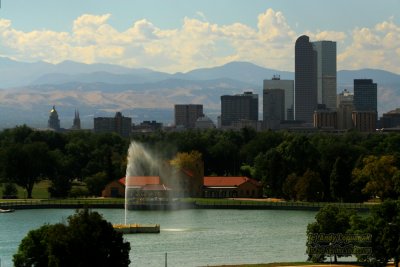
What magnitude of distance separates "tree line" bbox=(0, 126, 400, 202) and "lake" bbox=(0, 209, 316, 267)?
8063 mm

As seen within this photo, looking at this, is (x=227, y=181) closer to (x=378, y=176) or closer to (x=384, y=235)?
(x=378, y=176)

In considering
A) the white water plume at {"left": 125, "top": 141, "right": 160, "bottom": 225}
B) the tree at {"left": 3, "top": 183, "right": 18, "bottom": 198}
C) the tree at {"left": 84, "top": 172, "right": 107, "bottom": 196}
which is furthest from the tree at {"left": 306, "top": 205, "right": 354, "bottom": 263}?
the tree at {"left": 3, "top": 183, "right": 18, "bottom": 198}

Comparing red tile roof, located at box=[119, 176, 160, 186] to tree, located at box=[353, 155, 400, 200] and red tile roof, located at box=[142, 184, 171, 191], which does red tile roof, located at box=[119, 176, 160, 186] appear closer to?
red tile roof, located at box=[142, 184, 171, 191]

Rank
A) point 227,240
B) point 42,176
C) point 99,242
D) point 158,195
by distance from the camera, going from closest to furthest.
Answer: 1. point 99,242
2. point 227,240
3. point 158,195
4. point 42,176

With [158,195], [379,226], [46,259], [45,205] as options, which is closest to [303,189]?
[158,195]

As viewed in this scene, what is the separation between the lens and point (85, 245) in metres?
42.4

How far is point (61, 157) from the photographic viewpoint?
118m

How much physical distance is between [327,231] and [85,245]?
52.4ft

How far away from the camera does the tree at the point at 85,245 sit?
4225 cm

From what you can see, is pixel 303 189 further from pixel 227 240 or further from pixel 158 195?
pixel 227 240

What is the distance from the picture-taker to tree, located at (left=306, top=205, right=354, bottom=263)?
165 ft

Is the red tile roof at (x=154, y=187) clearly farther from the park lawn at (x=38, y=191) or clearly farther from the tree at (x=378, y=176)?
A: the tree at (x=378, y=176)

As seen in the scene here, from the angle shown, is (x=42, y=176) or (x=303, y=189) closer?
(x=303, y=189)

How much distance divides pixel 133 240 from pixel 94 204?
2769 centimetres
